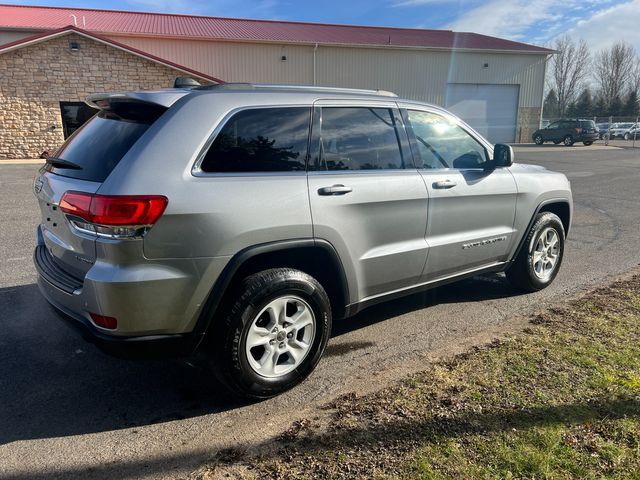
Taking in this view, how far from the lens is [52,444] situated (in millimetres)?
2766

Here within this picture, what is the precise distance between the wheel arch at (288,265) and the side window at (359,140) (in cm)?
57

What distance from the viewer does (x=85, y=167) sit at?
3.01 meters

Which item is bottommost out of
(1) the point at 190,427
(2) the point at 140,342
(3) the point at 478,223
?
(1) the point at 190,427

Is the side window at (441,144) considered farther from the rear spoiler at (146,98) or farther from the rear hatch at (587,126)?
the rear hatch at (587,126)

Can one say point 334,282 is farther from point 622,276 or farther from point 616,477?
point 622,276

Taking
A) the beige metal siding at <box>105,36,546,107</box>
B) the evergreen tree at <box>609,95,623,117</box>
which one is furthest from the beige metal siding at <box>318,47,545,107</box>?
the evergreen tree at <box>609,95,623,117</box>

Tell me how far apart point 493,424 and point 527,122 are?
37.0 metres

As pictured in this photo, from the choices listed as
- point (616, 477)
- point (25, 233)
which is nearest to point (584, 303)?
point (616, 477)

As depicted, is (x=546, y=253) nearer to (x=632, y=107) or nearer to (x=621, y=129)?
(x=621, y=129)

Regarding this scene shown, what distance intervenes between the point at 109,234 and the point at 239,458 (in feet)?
4.41

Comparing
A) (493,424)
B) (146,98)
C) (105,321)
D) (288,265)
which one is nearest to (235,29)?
(146,98)

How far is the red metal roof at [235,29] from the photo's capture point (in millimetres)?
27391

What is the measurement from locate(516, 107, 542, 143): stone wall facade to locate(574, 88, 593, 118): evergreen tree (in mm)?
32532

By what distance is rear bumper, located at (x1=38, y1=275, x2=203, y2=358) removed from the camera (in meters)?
2.77
